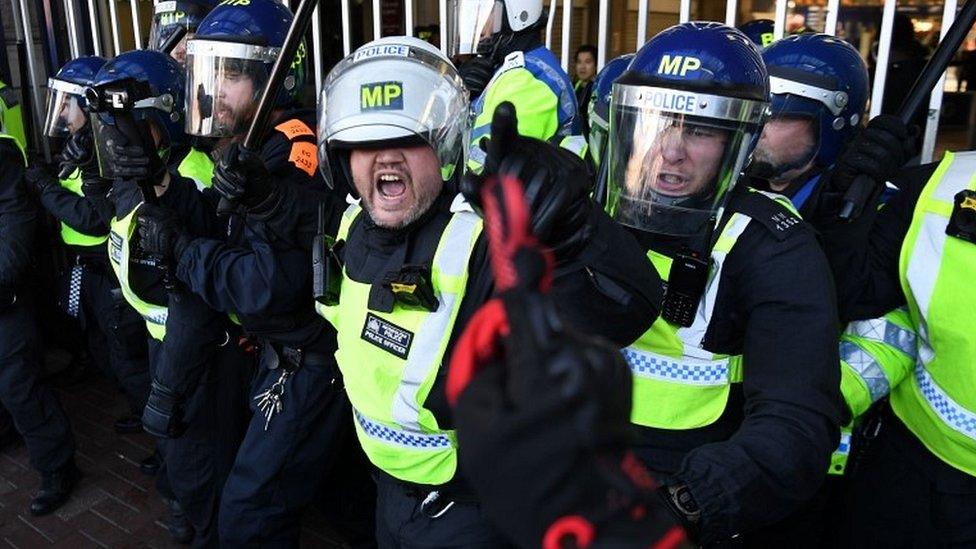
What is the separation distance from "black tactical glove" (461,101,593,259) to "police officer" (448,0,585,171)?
1.73m

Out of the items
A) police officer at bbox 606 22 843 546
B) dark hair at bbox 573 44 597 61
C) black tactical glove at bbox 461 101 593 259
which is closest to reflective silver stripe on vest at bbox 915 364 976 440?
police officer at bbox 606 22 843 546

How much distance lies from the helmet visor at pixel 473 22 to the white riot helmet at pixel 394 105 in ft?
4.53

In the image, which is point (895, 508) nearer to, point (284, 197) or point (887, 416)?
point (887, 416)

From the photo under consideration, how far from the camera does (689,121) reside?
1.65 meters

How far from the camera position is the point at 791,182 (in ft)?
7.41

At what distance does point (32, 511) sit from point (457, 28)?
3030mm

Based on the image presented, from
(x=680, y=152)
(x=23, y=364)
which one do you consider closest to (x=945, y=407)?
(x=680, y=152)

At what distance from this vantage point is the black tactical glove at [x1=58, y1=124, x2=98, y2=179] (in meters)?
3.35

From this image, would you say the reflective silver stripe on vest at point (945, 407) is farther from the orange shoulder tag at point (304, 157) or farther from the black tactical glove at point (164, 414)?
the black tactical glove at point (164, 414)

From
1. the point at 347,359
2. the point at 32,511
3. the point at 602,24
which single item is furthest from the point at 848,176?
the point at 32,511

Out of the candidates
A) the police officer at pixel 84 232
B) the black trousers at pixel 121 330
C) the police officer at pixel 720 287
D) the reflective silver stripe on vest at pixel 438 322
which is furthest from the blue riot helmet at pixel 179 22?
the police officer at pixel 720 287

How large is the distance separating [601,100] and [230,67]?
60.4 inches

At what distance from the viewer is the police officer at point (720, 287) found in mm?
1398

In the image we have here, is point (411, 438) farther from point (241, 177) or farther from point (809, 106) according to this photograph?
point (809, 106)
